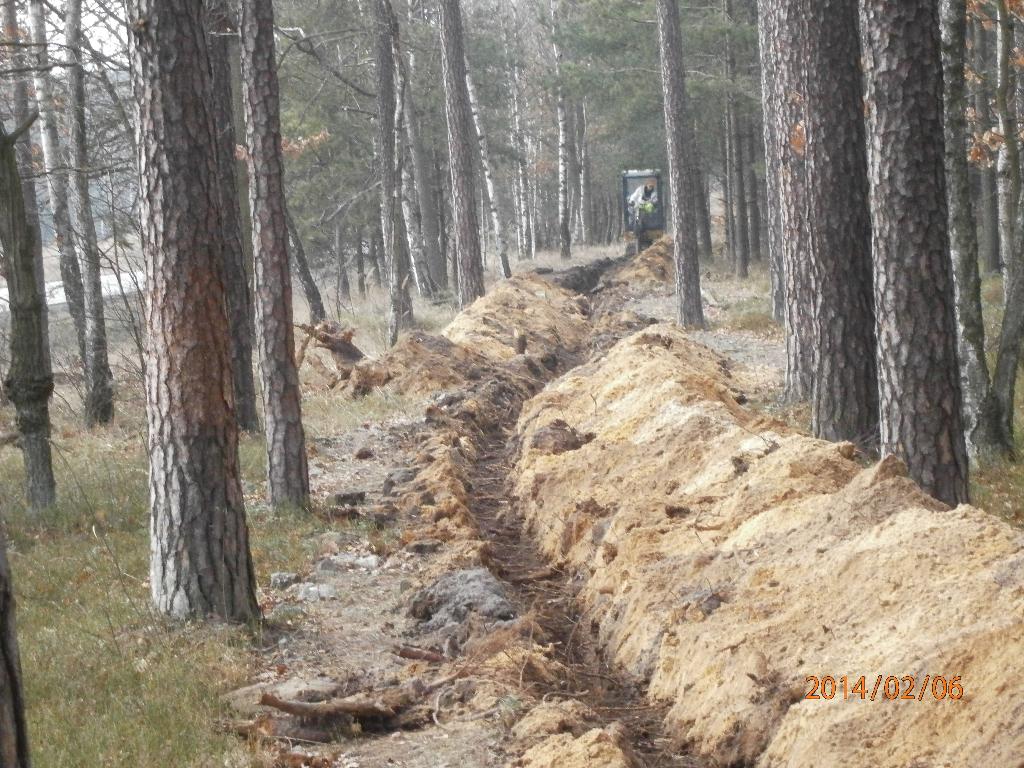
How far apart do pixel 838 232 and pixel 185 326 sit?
631 cm

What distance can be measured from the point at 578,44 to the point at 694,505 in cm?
3087

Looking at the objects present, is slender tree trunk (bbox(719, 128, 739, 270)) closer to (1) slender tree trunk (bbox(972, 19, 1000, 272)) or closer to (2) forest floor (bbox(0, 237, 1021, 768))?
(1) slender tree trunk (bbox(972, 19, 1000, 272))

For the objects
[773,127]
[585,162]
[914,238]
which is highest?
[585,162]

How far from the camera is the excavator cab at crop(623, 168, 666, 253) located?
4019 cm

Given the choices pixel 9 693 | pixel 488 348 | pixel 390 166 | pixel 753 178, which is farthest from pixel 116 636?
pixel 753 178

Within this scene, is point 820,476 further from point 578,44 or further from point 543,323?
point 578,44

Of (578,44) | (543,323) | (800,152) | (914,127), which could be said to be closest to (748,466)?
(914,127)

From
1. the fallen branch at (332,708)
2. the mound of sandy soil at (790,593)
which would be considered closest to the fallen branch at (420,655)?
the fallen branch at (332,708)

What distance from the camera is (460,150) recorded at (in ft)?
79.8

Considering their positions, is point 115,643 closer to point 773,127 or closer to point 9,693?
point 9,693

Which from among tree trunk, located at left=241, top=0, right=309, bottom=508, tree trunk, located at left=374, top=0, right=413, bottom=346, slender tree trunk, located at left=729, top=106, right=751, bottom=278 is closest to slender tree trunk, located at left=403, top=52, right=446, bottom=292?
tree trunk, located at left=374, top=0, right=413, bottom=346

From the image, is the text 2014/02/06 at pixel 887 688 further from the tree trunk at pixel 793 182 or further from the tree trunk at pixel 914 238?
the tree trunk at pixel 793 182

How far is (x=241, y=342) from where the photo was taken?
1291 centimetres

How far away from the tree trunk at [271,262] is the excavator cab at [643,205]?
103 feet
